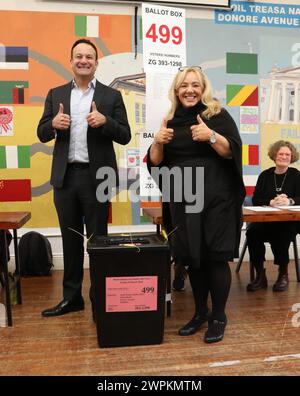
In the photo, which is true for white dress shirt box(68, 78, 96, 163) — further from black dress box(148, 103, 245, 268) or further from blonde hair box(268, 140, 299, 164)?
blonde hair box(268, 140, 299, 164)

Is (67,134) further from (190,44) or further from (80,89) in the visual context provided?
(190,44)

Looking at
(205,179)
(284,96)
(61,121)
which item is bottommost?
(205,179)

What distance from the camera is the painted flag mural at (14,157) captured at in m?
3.72

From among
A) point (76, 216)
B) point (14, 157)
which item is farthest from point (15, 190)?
point (76, 216)

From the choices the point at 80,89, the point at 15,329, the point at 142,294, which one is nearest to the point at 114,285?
the point at 142,294

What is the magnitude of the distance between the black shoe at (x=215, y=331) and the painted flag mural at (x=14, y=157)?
230cm

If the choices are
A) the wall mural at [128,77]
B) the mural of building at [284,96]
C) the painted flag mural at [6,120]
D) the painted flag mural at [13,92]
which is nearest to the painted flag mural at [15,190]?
the wall mural at [128,77]

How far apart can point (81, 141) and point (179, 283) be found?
4.51ft

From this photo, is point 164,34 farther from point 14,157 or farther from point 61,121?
point 14,157

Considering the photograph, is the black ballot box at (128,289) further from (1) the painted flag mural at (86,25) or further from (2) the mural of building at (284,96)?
(2) the mural of building at (284,96)

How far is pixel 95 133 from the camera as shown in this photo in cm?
246

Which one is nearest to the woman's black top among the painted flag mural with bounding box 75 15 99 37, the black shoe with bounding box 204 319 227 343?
the black shoe with bounding box 204 319 227 343

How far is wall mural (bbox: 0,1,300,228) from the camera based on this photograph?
3.68m

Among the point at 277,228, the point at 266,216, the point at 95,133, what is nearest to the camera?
the point at 95,133
